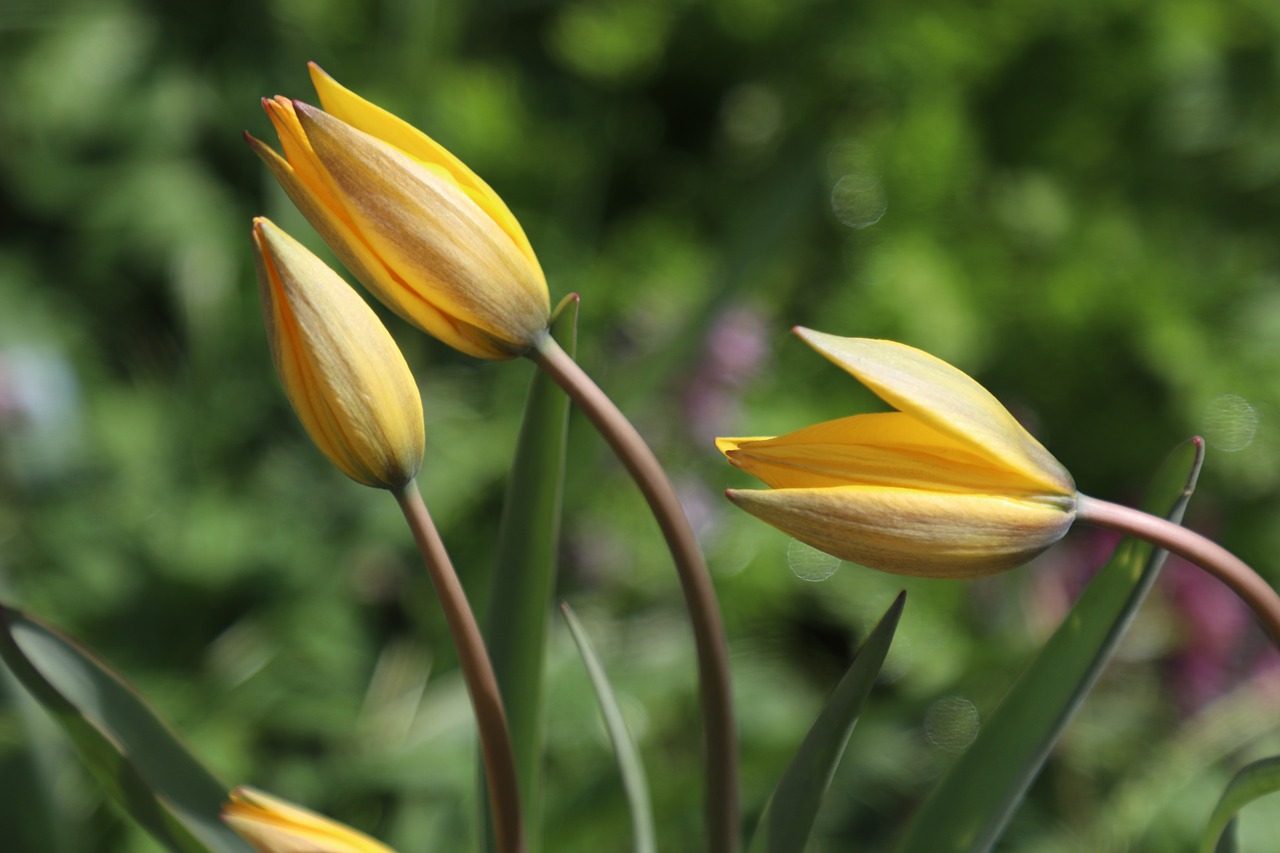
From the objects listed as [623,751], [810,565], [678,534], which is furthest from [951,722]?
[678,534]

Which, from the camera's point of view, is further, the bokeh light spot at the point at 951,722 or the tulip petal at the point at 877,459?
the bokeh light spot at the point at 951,722

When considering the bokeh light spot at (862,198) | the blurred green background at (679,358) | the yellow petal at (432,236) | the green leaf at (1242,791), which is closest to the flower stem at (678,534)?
the yellow petal at (432,236)

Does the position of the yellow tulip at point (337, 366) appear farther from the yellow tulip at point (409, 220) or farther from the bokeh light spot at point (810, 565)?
the bokeh light spot at point (810, 565)

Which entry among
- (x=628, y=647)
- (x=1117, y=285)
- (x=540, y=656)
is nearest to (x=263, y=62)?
(x=628, y=647)

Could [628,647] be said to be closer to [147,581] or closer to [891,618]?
[147,581]

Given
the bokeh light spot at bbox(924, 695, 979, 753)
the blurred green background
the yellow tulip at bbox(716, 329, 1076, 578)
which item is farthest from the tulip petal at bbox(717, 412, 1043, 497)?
the bokeh light spot at bbox(924, 695, 979, 753)
